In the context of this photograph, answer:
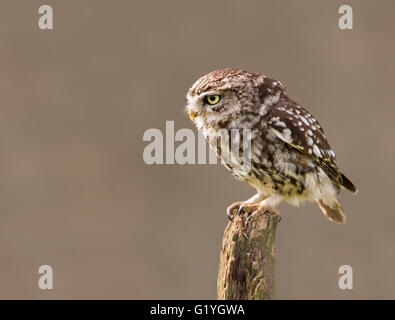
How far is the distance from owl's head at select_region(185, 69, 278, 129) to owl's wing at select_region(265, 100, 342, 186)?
0.09m

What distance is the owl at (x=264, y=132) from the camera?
2283 millimetres

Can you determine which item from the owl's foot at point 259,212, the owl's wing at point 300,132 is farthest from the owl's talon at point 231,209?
the owl's wing at point 300,132

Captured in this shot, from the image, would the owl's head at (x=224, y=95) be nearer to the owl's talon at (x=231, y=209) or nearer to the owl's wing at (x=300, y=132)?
the owl's wing at (x=300, y=132)

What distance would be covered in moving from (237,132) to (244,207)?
273mm

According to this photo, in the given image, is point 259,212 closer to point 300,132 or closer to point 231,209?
point 231,209

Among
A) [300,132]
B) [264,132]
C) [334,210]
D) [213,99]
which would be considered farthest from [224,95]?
[334,210]

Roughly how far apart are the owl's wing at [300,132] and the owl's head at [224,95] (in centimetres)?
9

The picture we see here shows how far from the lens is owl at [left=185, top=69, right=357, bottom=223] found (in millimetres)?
2283

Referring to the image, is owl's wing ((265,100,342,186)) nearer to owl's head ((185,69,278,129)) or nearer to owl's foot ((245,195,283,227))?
owl's head ((185,69,278,129))

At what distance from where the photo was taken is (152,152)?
326 cm

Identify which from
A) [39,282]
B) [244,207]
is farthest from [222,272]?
[39,282]

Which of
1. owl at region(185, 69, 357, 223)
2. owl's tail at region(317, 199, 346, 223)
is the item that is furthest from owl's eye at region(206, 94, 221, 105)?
owl's tail at region(317, 199, 346, 223)

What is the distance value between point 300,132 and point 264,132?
0.13m
